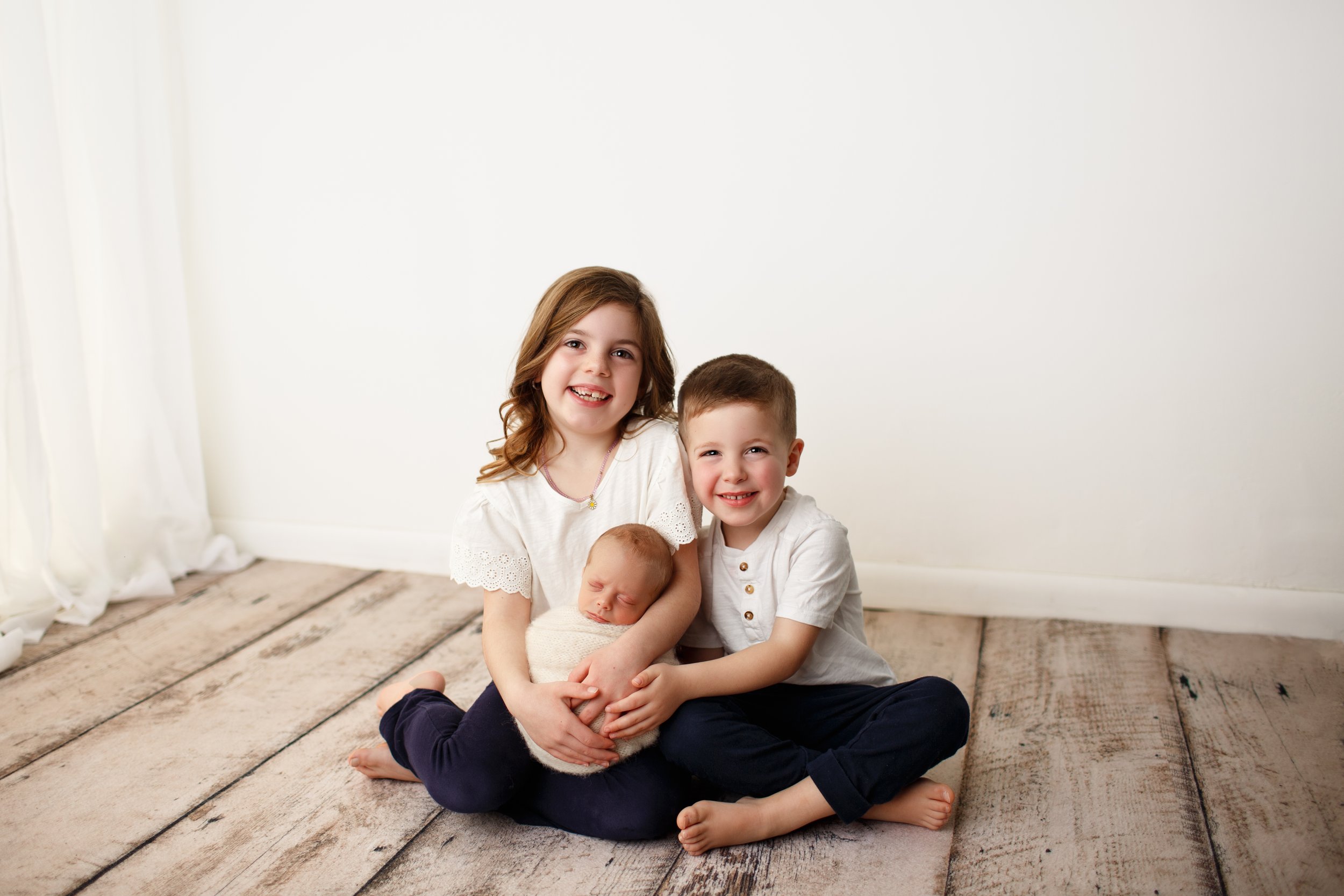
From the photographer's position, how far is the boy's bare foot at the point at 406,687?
136cm

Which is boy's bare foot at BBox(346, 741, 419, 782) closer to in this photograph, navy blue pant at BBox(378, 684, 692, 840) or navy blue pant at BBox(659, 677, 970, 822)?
navy blue pant at BBox(378, 684, 692, 840)

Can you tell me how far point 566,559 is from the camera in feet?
4.18

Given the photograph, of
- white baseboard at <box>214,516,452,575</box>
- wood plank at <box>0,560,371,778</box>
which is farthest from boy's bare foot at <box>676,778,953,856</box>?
white baseboard at <box>214,516,452,575</box>

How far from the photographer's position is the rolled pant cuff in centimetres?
108

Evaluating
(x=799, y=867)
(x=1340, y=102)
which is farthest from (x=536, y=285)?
(x=1340, y=102)

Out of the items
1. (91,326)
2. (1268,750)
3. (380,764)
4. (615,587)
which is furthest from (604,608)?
(91,326)

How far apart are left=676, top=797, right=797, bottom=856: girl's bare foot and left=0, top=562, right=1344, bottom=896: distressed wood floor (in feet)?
0.05

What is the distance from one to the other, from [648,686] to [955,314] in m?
0.98

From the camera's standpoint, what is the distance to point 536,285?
1.96m

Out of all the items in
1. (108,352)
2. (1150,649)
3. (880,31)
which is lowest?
(1150,649)

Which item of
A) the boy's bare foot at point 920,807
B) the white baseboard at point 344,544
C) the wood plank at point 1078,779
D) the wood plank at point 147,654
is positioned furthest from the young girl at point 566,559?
the white baseboard at point 344,544

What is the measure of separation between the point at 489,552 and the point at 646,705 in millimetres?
297

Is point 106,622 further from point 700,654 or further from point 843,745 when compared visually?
point 843,745

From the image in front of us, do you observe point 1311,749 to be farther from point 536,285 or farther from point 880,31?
point 536,285
